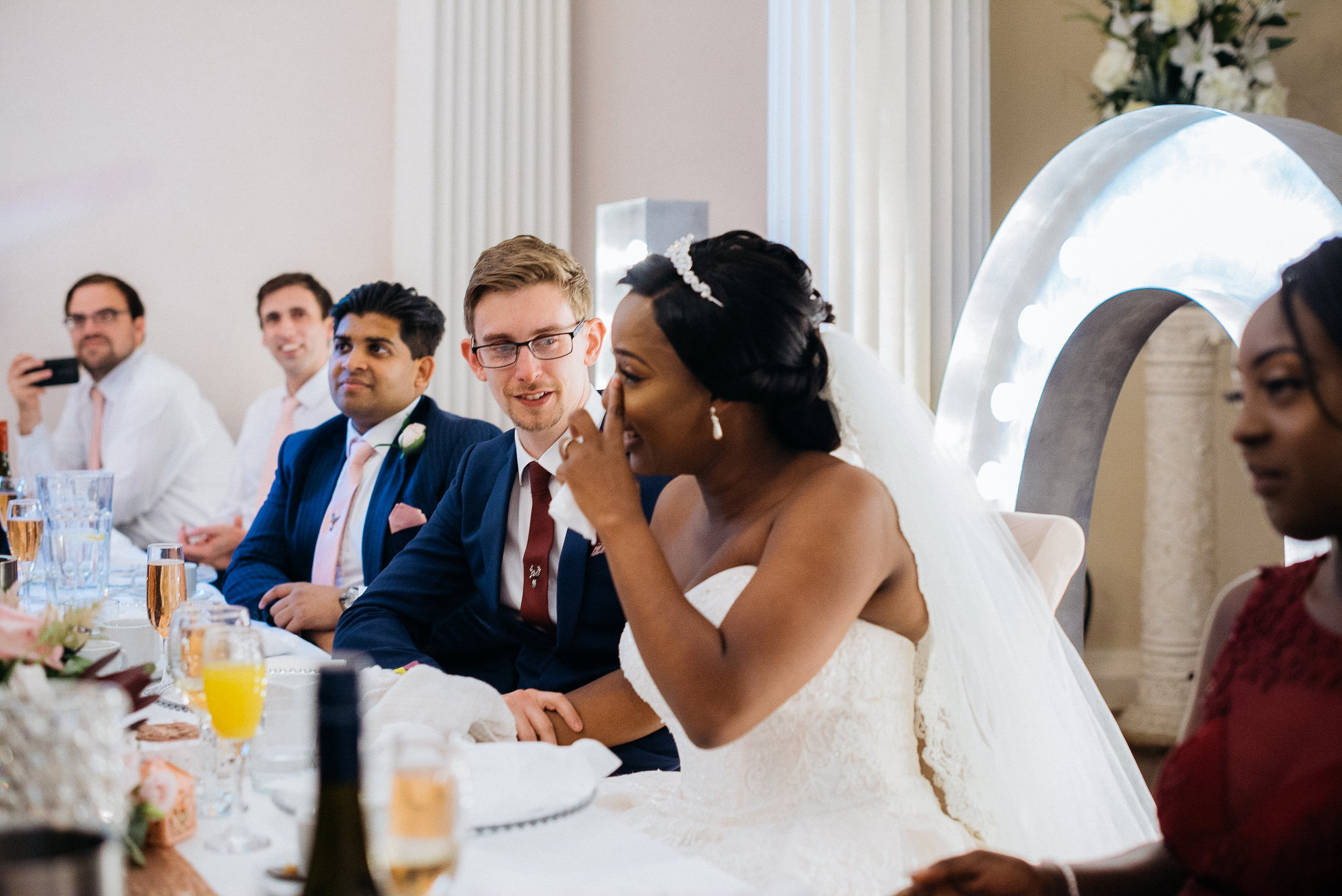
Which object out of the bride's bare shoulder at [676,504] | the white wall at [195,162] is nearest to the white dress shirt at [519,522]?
the bride's bare shoulder at [676,504]

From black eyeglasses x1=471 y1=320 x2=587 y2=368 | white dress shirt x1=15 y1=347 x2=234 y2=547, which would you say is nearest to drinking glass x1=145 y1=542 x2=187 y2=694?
black eyeglasses x1=471 y1=320 x2=587 y2=368

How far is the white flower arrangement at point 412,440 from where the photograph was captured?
2846 mm

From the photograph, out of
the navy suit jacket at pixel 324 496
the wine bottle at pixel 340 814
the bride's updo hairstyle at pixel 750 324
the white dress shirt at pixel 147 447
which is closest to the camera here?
the wine bottle at pixel 340 814

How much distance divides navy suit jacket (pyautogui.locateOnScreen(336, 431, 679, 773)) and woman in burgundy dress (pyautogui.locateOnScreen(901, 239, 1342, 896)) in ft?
3.28

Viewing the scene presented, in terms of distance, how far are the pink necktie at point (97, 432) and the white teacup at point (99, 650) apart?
3510 millimetres

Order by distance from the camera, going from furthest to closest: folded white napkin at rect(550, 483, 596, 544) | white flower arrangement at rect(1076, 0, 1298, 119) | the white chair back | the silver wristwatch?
white flower arrangement at rect(1076, 0, 1298, 119) → the silver wristwatch → the white chair back → folded white napkin at rect(550, 483, 596, 544)

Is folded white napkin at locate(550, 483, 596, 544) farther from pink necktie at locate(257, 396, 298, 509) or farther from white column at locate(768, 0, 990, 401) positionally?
pink necktie at locate(257, 396, 298, 509)

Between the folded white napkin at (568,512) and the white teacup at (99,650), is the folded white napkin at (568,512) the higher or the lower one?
the higher one

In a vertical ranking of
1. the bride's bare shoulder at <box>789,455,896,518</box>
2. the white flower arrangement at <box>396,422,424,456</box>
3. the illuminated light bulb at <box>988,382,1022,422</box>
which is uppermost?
the illuminated light bulb at <box>988,382,1022,422</box>

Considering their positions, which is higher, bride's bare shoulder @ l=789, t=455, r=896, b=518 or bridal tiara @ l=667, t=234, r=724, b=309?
bridal tiara @ l=667, t=234, r=724, b=309

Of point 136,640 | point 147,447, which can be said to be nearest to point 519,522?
point 136,640

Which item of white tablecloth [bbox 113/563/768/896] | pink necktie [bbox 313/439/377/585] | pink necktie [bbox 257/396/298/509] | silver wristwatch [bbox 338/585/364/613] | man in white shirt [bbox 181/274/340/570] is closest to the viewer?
white tablecloth [bbox 113/563/768/896]

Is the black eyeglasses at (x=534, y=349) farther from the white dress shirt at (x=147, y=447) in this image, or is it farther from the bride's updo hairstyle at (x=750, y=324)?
the white dress shirt at (x=147, y=447)

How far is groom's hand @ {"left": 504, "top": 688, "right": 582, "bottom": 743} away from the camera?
170 centimetres
